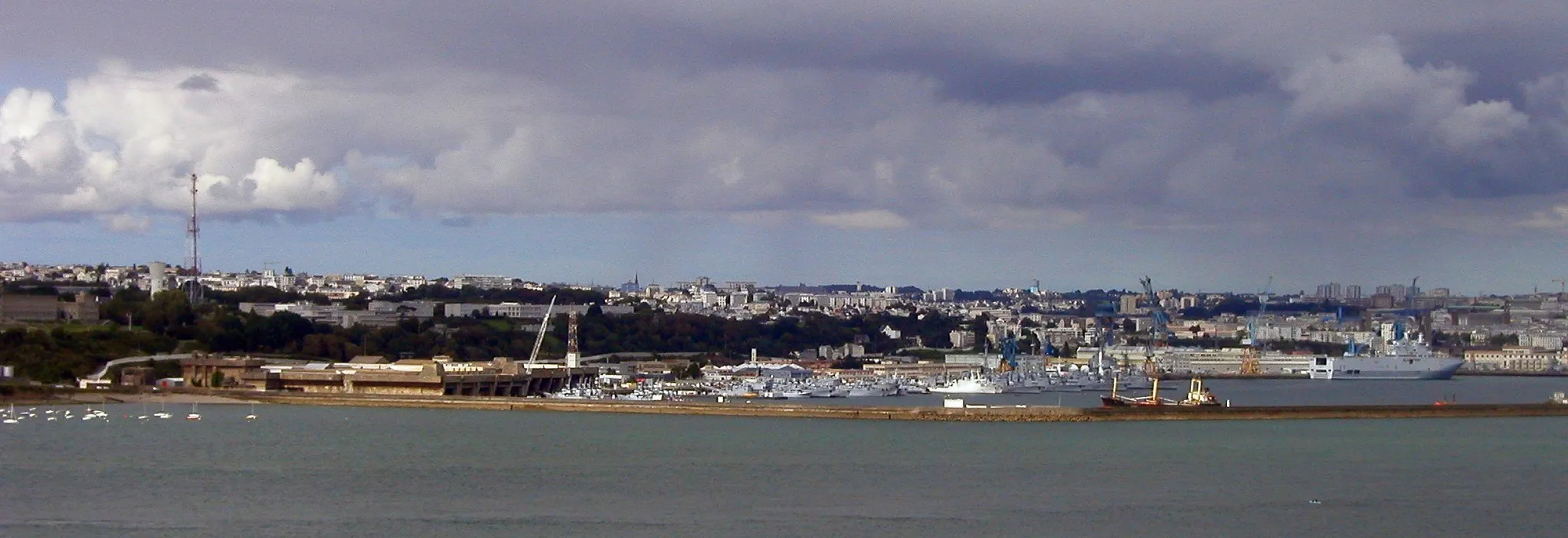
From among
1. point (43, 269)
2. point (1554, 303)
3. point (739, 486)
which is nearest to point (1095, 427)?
point (739, 486)

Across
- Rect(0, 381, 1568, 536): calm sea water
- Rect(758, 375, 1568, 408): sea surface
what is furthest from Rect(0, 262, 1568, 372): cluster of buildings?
Rect(0, 381, 1568, 536): calm sea water

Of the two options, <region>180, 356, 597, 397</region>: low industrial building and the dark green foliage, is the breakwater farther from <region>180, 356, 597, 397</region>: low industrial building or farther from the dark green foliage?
the dark green foliage

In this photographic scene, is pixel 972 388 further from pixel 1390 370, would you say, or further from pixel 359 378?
pixel 1390 370

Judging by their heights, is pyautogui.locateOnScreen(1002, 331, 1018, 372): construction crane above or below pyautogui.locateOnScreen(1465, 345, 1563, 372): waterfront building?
above

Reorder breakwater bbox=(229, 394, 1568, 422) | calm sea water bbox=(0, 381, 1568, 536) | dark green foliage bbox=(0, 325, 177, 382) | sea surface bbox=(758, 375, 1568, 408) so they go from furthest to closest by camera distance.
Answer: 1. sea surface bbox=(758, 375, 1568, 408)
2. dark green foliage bbox=(0, 325, 177, 382)
3. breakwater bbox=(229, 394, 1568, 422)
4. calm sea water bbox=(0, 381, 1568, 536)

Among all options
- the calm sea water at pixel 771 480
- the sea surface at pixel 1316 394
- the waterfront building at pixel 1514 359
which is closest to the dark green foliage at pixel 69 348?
the calm sea water at pixel 771 480

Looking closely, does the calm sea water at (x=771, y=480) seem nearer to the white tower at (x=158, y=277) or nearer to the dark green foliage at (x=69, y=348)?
the dark green foliage at (x=69, y=348)

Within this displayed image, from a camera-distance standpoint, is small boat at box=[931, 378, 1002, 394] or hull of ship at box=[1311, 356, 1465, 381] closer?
small boat at box=[931, 378, 1002, 394]
